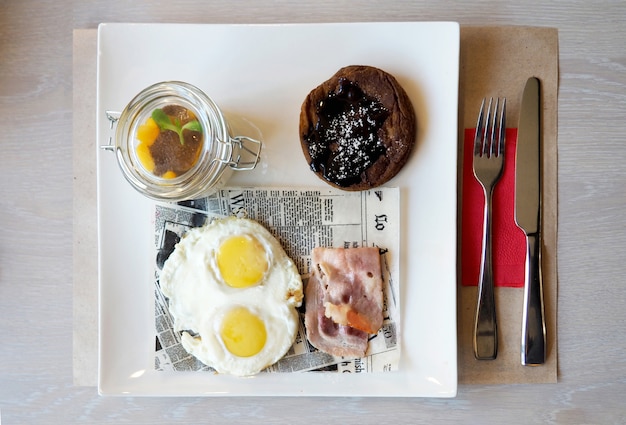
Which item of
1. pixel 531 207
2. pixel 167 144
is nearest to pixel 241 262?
pixel 167 144

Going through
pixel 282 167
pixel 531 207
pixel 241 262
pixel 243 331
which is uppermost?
pixel 282 167

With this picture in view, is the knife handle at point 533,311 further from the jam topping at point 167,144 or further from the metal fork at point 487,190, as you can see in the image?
the jam topping at point 167,144

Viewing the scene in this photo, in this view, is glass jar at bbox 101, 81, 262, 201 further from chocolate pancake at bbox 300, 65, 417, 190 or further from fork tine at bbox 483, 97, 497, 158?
fork tine at bbox 483, 97, 497, 158

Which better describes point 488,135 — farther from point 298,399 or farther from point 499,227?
point 298,399

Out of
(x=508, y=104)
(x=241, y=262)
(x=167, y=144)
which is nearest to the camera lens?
(x=167, y=144)

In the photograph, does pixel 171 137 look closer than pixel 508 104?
Yes

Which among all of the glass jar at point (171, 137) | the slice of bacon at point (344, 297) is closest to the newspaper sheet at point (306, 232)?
the slice of bacon at point (344, 297)

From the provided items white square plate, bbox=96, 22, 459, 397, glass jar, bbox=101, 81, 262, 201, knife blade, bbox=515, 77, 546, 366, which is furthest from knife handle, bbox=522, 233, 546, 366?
glass jar, bbox=101, 81, 262, 201
